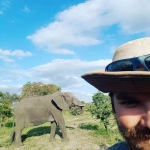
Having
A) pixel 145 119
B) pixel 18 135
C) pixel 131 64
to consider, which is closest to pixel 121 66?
pixel 131 64

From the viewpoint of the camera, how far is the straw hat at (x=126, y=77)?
116 centimetres

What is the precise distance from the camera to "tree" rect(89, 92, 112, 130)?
1309cm

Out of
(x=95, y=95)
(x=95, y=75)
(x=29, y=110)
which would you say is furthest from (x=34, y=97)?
(x=95, y=75)

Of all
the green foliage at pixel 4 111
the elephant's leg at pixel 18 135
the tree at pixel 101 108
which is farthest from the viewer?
the green foliage at pixel 4 111

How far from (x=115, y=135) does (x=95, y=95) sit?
10.3 ft

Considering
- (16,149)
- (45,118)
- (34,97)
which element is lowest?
(16,149)

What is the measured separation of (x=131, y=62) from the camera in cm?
125

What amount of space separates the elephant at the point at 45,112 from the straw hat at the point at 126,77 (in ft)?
31.0

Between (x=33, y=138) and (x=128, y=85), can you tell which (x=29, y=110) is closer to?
(x=33, y=138)

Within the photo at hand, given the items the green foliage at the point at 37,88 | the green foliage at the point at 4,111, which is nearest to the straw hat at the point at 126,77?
the green foliage at the point at 4,111

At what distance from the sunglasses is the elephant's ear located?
9.49 m

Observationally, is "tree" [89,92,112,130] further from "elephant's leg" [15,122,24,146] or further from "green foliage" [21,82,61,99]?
"green foliage" [21,82,61,99]

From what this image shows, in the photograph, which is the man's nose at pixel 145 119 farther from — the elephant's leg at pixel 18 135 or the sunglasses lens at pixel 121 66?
the elephant's leg at pixel 18 135

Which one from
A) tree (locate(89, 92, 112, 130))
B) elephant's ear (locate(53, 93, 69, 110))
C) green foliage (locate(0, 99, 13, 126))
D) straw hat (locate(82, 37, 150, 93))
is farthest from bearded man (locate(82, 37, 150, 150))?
green foliage (locate(0, 99, 13, 126))
